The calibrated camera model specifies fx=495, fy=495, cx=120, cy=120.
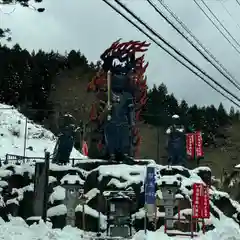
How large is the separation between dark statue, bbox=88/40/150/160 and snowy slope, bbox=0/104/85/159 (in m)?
16.7

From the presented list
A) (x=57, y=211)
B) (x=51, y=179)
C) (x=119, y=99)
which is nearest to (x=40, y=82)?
(x=119, y=99)

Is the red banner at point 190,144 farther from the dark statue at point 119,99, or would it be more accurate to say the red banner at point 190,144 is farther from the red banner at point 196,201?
the red banner at point 196,201

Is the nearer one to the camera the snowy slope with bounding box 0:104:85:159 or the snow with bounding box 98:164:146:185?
the snow with bounding box 98:164:146:185

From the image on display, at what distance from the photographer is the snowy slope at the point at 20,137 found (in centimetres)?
4528

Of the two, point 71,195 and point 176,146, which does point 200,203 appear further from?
point 176,146

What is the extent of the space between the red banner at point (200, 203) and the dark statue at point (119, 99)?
5935 mm

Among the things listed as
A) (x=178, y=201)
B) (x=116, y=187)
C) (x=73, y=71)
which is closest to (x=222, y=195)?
(x=178, y=201)

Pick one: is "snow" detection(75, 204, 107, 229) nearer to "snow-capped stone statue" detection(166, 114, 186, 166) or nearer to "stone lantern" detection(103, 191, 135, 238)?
"stone lantern" detection(103, 191, 135, 238)

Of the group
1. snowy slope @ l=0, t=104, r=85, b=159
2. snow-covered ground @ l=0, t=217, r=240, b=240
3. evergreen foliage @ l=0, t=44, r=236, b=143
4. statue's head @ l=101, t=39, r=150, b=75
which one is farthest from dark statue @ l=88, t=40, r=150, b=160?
evergreen foliage @ l=0, t=44, r=236, b=143

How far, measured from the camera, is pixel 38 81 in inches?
2405

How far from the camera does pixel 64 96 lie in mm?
50812

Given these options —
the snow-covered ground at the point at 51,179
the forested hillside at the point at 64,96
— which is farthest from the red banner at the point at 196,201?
the forested hillside at the point at 64,96

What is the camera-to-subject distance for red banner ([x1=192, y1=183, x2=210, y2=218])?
21.4 meters

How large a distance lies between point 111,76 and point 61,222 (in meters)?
8.76
